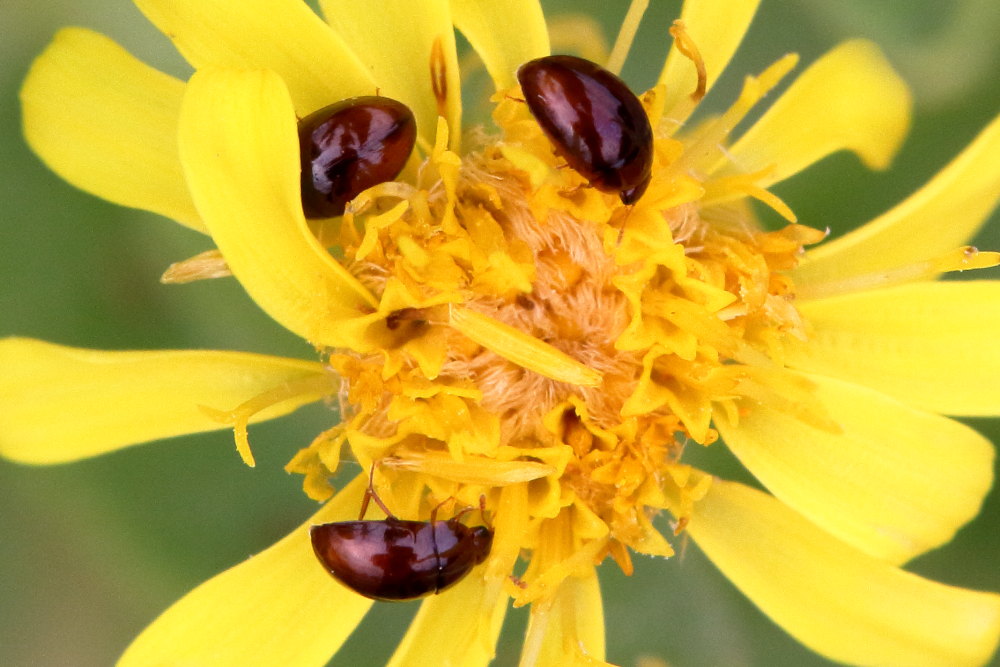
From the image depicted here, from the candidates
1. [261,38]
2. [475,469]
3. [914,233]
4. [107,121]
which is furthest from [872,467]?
[107,121]

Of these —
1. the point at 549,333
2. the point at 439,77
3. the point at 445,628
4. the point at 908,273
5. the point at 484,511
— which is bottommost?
the point at 445,628

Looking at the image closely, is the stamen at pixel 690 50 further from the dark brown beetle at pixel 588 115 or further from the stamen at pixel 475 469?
the stamen at pixel 475 469

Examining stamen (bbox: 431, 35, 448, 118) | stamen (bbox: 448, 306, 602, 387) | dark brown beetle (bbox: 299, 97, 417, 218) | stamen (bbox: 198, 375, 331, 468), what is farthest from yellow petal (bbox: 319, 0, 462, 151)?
stamen (bbox: 198, 375, 331, 468)

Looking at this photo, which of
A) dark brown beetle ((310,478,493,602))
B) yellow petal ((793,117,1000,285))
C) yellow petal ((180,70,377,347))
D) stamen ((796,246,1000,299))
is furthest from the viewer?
yellow petal ((793,117,1000,285))

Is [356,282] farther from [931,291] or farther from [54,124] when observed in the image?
[931,291]

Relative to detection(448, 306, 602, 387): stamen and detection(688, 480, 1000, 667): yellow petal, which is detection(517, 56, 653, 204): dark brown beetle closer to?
detection(448, 306, 602, 387): stamen

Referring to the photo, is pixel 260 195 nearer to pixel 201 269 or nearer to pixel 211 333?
pixel 201 269

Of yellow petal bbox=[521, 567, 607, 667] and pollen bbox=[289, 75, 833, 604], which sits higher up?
pollen bbox=[289, 75, 833, 604]
